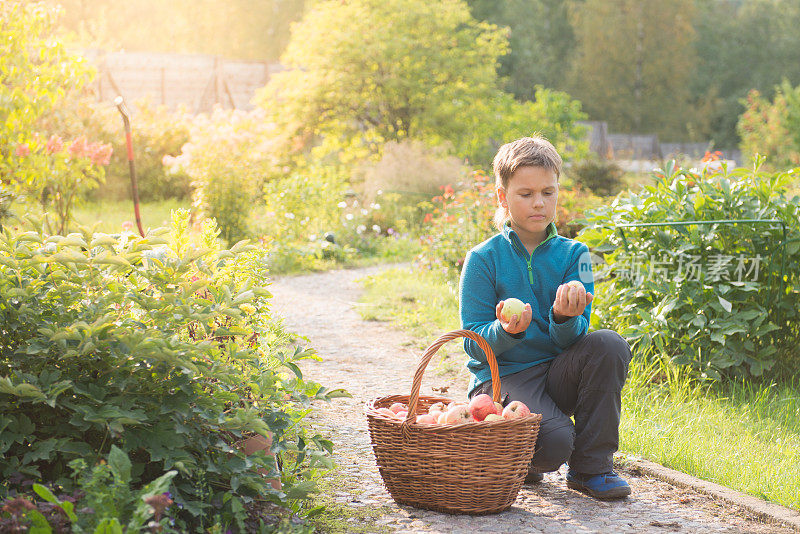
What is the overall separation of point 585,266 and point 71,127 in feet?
34.9

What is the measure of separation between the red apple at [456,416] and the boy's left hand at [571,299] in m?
0.47

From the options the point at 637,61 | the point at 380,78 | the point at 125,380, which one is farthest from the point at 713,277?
the point at 637,61

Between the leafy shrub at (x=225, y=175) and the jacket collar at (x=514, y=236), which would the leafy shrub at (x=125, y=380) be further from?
the leafy shrub at (x=225, y=175)

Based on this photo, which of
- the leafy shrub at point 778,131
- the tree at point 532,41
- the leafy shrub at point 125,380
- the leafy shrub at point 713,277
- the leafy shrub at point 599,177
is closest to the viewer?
the leafy shrub at point 125,380

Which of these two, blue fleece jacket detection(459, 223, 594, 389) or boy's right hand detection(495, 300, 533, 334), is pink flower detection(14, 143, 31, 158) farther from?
boy's right hand detection(495, 300, 533, 334)

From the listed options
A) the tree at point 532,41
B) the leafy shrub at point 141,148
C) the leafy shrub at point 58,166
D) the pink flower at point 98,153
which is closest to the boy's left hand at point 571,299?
the leafy shrub at point 58,166

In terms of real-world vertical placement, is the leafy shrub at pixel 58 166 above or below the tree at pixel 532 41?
below

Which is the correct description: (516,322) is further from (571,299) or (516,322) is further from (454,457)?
(454,457)

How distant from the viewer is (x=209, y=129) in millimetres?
10211

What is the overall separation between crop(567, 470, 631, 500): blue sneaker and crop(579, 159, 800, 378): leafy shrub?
4.27ft

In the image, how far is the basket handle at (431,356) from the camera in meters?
2.57

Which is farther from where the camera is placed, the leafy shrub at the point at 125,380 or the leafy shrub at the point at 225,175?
the leafy shrub at the point at 225,175

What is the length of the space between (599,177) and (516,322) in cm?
1019

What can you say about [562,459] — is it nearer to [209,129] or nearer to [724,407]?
[724,407]
